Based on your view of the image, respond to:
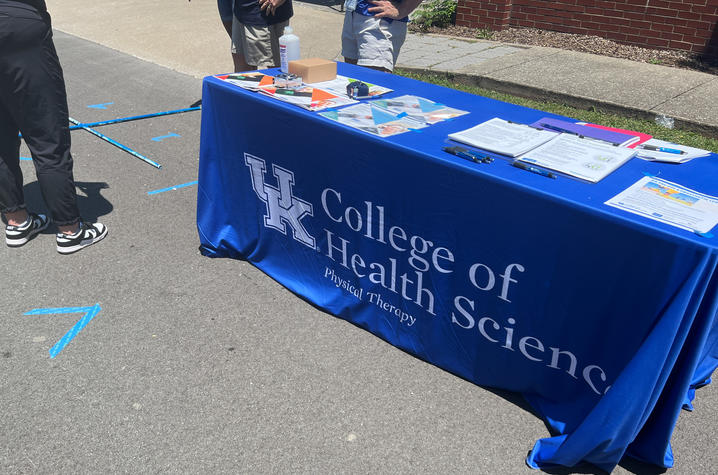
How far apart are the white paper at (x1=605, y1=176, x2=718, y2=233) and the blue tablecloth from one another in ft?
0.16

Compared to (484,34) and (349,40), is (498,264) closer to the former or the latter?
(349,40)

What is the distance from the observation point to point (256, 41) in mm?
4965

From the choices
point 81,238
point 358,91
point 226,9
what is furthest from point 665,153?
point 226,9

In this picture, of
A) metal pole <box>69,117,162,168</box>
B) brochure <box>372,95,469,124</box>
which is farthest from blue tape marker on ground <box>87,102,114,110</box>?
brochure <box>372,95,469,124</box>

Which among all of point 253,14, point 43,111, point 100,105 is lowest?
point 100,105

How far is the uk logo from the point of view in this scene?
10.2 feet

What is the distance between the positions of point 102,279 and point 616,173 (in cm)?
280

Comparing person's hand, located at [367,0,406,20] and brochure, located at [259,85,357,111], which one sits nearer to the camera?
brochure, located at [259,85,357,111]

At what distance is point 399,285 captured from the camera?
9.01 feet

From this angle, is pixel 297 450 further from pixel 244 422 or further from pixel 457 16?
pixel 457 16

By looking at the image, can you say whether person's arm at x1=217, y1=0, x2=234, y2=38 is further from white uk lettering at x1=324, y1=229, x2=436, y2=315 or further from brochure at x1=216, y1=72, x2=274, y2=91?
white uk lettering at x1=324, y1=229, x2=436, y2=315

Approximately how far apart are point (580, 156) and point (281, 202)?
1.55 m

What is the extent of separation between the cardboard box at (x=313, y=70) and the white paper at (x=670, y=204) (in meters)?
1.92

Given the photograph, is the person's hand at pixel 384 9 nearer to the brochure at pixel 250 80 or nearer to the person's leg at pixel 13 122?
the brochure at pixel 250 80
